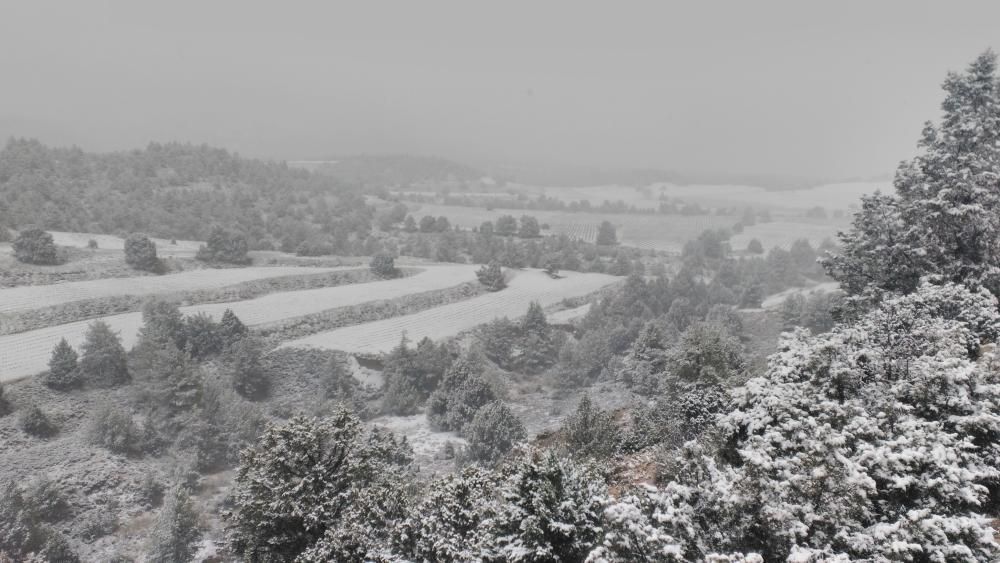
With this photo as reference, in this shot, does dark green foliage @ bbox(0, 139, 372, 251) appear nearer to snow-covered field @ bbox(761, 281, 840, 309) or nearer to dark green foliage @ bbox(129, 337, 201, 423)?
dark green foliage @ bbox(129, 337, 201, 423)

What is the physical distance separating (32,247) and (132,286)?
10.1 m

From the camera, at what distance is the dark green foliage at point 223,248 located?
6562 cm

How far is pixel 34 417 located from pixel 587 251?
84.2m

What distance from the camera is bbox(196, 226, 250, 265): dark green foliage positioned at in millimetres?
65625

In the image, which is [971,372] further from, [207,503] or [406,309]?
[406,309]

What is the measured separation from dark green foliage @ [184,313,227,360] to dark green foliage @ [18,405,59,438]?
12.5 m

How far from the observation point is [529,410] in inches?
1849

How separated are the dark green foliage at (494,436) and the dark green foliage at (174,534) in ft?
57.4

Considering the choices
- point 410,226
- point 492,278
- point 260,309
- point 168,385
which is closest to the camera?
point 168,385

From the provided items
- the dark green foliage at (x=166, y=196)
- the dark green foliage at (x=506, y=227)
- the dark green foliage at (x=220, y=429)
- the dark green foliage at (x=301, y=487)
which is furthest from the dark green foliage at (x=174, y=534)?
the dark green foliage at (x=506, y=227)

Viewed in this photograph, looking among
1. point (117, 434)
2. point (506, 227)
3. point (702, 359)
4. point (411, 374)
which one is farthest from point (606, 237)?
point (117, 434)

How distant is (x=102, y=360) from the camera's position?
129 ft

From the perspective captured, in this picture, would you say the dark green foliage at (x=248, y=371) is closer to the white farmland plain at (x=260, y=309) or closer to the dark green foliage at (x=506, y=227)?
the white farmland plain at (x=260, y=309)

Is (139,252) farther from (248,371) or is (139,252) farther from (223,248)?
(248,371)
